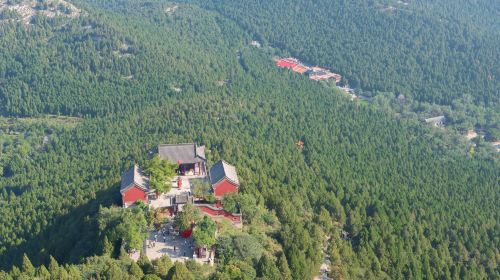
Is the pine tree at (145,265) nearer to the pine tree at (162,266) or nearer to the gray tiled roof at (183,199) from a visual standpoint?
the pine tree at (162,266)

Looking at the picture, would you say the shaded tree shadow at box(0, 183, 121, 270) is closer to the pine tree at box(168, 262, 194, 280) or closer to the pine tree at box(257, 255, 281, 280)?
the pine tree at box(168, 262, 194, 280)

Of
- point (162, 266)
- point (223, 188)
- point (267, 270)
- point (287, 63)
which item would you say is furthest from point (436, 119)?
point (162, 266)

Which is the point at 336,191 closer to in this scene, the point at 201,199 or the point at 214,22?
the point at 201,199

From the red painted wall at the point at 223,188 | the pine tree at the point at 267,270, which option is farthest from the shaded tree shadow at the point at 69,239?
the pine tree at the point at 267,270

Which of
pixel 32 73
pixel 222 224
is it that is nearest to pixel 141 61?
pixel 32 73

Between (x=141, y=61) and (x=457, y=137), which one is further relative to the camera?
(x=141, y=61)
